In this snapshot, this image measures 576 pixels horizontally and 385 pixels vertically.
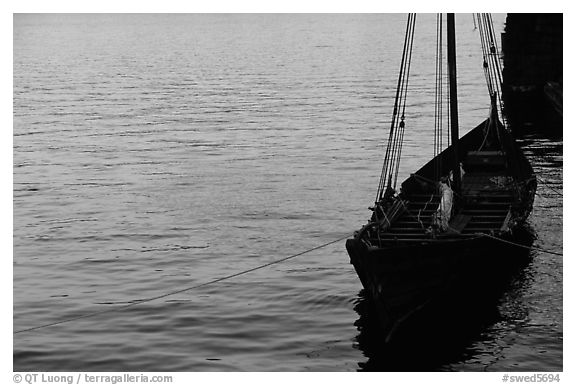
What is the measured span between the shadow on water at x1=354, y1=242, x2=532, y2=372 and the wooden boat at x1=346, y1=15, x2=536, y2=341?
25 cm

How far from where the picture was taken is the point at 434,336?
26.3m

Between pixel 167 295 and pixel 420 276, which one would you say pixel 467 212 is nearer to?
pixel 420 276

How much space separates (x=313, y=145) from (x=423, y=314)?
3576cm

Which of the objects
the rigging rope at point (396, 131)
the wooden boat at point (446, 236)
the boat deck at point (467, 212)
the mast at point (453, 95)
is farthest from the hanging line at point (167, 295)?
the mast at point (453, 95)

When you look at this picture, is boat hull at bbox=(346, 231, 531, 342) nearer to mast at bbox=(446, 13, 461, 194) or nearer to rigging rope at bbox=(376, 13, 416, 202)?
rigging rope at bbox=(376, 13, 416, 202)

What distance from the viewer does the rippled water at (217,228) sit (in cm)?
2597

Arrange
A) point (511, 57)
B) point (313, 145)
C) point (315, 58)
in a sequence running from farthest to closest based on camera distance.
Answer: point (315, 58)
point (511, 57)
point (313, 145)

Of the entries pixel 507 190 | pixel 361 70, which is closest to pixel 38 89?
pixel 361 70

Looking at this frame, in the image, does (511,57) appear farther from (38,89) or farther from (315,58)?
(315,58)

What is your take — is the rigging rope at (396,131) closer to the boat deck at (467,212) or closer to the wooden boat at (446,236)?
the wooden boat at (446,236)

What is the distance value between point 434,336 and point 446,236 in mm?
3354

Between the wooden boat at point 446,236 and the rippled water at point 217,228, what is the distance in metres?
1.29

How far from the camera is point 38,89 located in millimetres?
94938

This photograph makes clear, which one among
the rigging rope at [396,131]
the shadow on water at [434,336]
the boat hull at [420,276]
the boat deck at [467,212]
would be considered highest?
the rigging rope at [396,131]
